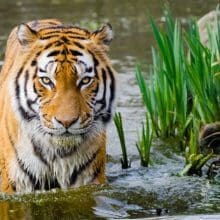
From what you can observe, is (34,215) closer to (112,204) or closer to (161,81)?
(112,204)

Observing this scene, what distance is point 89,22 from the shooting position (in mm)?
12906

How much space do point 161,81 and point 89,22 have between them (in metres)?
6.03

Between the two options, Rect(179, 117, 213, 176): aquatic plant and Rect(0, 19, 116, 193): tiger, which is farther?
Rect(179, 117, 213, 176): aquatic plant

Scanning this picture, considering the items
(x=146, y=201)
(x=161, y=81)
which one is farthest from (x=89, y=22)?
(x=146, y=201)

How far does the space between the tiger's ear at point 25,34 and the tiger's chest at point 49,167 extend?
57 centimetres

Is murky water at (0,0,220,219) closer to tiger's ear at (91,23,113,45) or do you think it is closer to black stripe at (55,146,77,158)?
black stripe at (55,146,77,158)

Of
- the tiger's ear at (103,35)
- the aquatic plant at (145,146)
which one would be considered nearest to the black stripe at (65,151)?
the tiger's ear at (103,35)

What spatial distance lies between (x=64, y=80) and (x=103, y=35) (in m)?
0.46

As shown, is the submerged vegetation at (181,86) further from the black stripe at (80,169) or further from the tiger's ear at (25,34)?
the tiger's ear at (25,34)

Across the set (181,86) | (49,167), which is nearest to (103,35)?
(49,167)

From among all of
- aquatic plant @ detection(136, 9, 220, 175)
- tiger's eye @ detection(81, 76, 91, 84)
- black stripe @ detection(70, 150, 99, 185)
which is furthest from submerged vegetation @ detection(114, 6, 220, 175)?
tiger's eye @ detection(81, 76, 91, 84)

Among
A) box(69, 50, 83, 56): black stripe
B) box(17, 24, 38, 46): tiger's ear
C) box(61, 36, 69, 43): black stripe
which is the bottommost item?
box(69, 50, 83, 56): black stripe

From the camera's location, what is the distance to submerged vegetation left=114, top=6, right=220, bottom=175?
6.65 metres

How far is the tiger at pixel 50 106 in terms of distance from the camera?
5246mm
